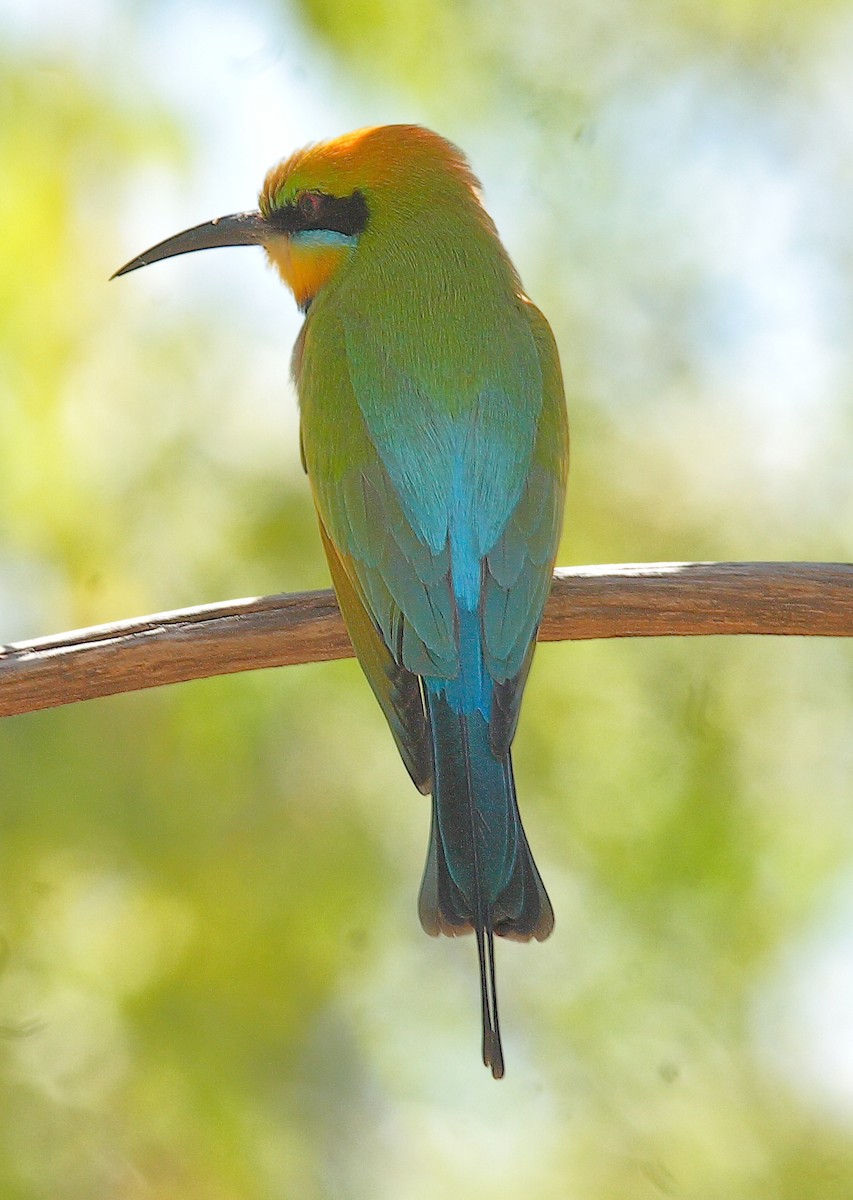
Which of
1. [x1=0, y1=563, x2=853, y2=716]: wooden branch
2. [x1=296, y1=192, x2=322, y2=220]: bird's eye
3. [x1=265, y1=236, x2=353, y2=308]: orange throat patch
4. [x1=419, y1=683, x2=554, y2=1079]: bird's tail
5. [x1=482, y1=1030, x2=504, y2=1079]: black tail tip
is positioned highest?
[x1=296, y1=192, x2=322, y2=220]: bird's eye

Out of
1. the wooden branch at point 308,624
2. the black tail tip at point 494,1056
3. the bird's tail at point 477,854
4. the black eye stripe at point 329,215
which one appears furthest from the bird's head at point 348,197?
the black tail tip at point 494,1056

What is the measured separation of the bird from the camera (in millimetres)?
2170

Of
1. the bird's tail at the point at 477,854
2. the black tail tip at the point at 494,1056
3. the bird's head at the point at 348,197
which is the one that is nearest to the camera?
the black tail tip at the point at 494,1056

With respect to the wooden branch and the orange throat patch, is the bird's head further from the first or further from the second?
the wooden branch

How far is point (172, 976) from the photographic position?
2.76m

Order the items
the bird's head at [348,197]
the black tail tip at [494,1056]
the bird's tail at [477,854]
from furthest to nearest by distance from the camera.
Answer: the bird's head at [348,197] → the bird's tail at [477,854] → the black tail tip at [494,1056]

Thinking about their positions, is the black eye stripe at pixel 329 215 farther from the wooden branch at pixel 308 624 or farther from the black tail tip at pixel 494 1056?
the black tail tip at pixel 494 1056

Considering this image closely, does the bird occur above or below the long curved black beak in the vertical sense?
below

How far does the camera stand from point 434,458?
2.43 metres

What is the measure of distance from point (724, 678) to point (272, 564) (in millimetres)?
982

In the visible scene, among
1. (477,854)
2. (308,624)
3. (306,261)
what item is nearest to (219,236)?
(306,261)

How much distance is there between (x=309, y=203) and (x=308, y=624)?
3.40 feet

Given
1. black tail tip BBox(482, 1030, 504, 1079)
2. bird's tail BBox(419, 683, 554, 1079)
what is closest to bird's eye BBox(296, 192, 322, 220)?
bird's tail BBox(419, 683, 554, 1079)

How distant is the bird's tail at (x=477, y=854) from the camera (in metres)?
2.13
